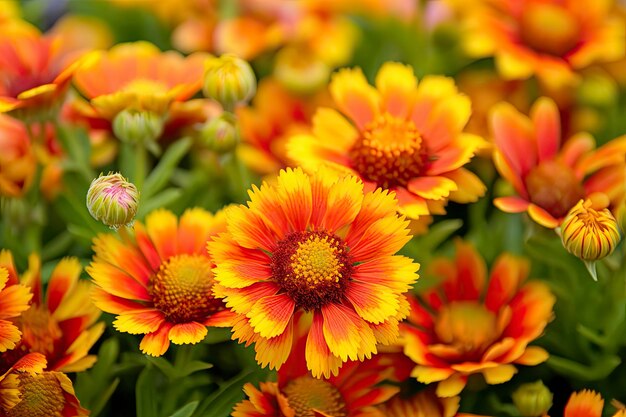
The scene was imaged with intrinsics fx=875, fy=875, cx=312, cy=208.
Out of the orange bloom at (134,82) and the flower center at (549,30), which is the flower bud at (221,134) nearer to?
the orange bloom at (134,82)

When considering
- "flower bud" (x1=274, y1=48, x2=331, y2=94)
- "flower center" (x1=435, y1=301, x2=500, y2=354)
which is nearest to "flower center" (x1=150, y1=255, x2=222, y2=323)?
"flower center" (x1=435, y1=301, x2=500, y2=354)

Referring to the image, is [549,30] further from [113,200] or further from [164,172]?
[113,200]

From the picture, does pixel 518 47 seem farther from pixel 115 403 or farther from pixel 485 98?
pixel 115 403

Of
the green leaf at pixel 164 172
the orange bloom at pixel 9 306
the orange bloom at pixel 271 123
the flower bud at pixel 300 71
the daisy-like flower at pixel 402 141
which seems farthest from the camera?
the flower bud at pixel 300 71

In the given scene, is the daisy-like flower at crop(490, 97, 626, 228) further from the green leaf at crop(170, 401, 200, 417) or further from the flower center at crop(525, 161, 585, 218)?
the green leaf at crop(170, 401, 200, 417)

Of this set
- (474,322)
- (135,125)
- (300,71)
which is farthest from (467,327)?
(300,71)

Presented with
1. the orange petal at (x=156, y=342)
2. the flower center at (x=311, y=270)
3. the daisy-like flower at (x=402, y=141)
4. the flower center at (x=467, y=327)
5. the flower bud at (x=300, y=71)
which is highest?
the daisy-like flower at (x=402, y=141)

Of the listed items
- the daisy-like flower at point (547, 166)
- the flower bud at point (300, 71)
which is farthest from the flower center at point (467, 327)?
the flower bud at point (300, 71)
